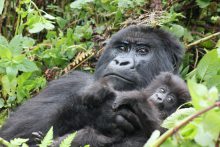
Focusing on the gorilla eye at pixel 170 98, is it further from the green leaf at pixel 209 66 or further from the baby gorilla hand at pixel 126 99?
the green leaf at pixel 209 66

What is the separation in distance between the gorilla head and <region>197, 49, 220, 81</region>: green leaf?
22cm

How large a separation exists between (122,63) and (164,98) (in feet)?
1.62

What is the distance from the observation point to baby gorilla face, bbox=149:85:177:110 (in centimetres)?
344

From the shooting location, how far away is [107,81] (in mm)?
3703

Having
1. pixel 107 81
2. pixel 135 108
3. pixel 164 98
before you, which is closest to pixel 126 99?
pixel 135 108

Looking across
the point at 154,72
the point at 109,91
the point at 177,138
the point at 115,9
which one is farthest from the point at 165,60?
the point at 177,138

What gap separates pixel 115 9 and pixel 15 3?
3.45ft

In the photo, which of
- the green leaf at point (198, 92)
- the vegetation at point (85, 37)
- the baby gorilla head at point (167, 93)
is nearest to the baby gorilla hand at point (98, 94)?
the baby gorilla head at point (167, 93)

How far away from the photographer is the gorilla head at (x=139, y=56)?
12.5ft

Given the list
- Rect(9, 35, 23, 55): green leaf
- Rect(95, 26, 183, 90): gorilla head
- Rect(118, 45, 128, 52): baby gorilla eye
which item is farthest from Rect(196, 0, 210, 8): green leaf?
Rect(9, 35, 23, 55): green leaf

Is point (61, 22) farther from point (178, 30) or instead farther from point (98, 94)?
point (98, 94)

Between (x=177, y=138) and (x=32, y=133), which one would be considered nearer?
(x=177, y=138)

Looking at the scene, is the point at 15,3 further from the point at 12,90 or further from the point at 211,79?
the point at 211,79

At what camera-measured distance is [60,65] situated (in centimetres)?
500
